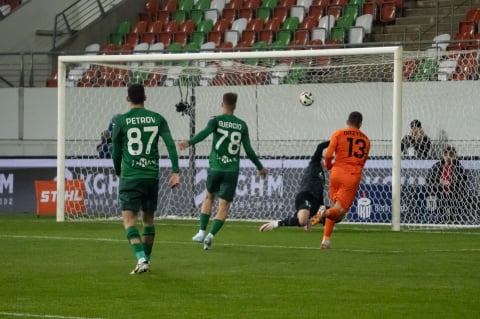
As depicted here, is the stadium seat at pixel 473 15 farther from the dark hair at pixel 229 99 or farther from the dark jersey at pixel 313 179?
the dark hair at pixel 229 99

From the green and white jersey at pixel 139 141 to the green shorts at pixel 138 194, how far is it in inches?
2.4

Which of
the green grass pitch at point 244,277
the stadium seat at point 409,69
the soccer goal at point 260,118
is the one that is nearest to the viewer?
the green grass pitch at point 244,277

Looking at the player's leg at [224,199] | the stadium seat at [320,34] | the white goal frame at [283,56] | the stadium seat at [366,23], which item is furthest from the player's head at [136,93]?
the stadium seat at [366,23]

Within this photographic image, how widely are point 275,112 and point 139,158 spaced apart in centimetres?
1226

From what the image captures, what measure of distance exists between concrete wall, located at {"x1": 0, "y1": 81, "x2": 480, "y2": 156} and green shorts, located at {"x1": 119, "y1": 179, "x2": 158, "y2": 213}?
11057 mm

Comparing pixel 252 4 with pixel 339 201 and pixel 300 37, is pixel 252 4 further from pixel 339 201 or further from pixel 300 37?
pixel 339 201

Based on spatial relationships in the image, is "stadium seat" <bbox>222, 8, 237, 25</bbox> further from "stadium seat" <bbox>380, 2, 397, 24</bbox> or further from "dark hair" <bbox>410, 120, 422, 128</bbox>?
"dark hair" <bbox>410, 120, 422, 128</bbox>

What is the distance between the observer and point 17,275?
1195 cm

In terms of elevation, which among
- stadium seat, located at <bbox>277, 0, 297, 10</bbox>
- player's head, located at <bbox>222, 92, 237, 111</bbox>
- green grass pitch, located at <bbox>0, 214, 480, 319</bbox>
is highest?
stadium seat, located at <bbox>277, 0, 297, 10</bbox>

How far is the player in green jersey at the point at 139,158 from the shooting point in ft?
40.4

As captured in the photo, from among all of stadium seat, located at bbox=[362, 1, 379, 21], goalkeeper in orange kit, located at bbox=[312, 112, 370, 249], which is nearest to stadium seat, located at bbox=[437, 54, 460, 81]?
stadium seat, located at bbox=[362, 1, 379, 21]

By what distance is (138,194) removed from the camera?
40.5 feet

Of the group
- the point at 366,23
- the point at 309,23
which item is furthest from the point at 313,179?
the point at 309,23

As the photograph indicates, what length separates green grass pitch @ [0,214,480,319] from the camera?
30.9 ft
